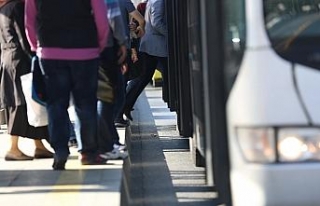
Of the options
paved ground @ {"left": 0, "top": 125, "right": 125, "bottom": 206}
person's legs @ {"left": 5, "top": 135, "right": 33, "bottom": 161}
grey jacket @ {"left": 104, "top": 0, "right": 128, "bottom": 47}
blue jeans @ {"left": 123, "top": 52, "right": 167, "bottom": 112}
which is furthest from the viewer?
blue jeans @ {"left": 123, "top": 52, "right": 167, "bottom": 112}

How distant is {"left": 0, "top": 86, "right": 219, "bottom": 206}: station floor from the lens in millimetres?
5430

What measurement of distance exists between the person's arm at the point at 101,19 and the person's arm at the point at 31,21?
0.49 m

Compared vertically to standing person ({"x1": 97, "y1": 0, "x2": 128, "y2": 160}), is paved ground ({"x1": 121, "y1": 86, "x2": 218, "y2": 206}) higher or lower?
lower

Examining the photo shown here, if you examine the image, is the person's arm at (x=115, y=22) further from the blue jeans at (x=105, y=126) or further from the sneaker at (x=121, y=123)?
the sneaker at (x=121, y=123)

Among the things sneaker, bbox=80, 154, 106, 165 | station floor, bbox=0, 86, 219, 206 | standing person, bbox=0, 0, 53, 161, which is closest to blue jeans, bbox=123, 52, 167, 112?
station floor, bbox=0, 86, 219, 206

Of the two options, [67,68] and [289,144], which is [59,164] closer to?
[67,68]

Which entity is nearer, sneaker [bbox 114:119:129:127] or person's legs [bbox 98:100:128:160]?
person's legs [bbox 98:100:128:160]

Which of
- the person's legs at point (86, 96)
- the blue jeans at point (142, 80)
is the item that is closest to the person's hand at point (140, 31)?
the blue jeans at point (142, 80)

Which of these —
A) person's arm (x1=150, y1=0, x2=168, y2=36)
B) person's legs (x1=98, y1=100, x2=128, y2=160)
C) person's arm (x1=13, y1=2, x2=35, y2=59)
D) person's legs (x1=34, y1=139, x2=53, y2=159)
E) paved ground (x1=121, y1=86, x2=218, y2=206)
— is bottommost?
paved ground (x1=121, y1=86, x2=218, y2=206)

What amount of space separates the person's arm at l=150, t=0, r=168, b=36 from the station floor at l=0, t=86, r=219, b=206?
4.26 feet

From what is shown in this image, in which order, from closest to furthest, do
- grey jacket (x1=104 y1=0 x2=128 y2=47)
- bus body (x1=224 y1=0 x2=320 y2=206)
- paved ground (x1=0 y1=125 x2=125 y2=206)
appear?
1. bus body (x1=224 y1=0 x2=320 y2=206)
2. paved ground (x1=0 y1=125 x2=125 y2=206)
3. grey jacket (x1=104 y1=0 x2=128 y2=47)

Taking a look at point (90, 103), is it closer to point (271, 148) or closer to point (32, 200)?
point (32, 200)

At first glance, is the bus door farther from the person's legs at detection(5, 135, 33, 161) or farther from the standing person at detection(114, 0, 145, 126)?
the person's legs at detection(5, 135, 33, 161)

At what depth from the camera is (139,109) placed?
523 inches
